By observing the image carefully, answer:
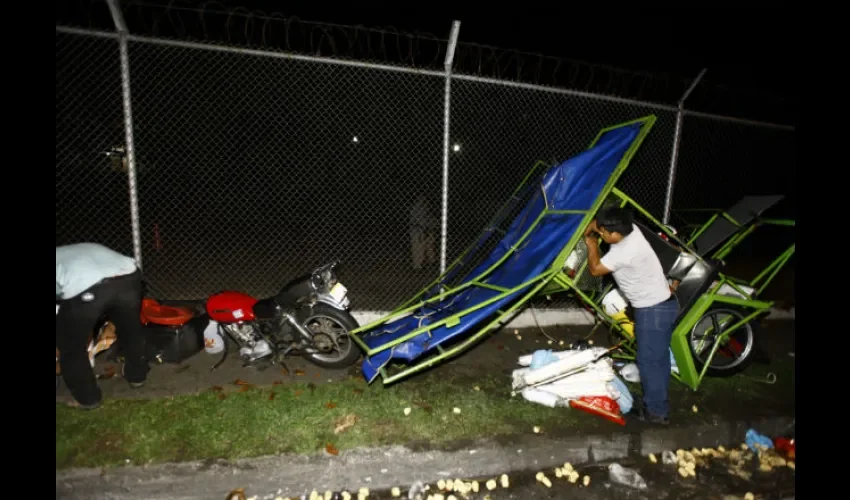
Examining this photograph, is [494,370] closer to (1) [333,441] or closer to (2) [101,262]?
(1) [333,441]

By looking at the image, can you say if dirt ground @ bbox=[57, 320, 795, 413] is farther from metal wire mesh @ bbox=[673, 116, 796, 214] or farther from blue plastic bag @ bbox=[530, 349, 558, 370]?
metal wire mesh @ bbox=[673, 116, 796, 214]

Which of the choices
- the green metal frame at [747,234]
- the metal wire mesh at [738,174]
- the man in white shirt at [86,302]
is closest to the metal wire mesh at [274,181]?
the man in white shirt at [86,302]

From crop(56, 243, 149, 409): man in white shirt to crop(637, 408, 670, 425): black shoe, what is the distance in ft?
15.0

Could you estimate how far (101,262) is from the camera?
3287mm

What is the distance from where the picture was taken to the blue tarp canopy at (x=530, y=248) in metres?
3.54

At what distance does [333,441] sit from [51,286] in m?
2.16

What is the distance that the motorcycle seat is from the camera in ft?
13.1

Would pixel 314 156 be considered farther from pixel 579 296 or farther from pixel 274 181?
pixel 579 296

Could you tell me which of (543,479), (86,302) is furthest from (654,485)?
(86,302)

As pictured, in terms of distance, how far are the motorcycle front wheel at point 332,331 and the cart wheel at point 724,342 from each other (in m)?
3.45

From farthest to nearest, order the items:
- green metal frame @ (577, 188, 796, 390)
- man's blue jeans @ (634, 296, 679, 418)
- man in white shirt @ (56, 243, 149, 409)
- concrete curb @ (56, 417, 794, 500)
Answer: green metal frame @ (577, 188, 796, 390)
man's blue jeans @ (634, 296, 679, 418)
man in white shirt @ (56, 243, 149, 409)
concrete curb @ (56, 417, 794, 500)

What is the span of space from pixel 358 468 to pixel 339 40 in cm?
411

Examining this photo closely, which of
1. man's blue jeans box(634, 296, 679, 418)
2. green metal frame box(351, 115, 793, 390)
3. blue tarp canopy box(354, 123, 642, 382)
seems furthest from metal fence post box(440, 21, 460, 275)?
man's blue jeans box(634, 296, 679, 418)

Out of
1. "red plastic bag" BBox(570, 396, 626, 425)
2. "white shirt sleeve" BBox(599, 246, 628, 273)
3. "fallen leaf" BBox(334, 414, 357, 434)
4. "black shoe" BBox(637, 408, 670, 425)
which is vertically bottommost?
"black shoe" BBox(637, 408, 670, 425)
